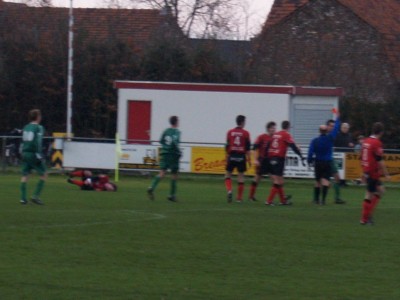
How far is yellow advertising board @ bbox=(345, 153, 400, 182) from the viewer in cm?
2867

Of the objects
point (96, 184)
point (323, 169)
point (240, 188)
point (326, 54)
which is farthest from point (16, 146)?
point (326, 54)

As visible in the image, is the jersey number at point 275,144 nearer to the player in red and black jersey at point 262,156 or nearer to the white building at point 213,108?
the player in red and black jersey at point 262,156

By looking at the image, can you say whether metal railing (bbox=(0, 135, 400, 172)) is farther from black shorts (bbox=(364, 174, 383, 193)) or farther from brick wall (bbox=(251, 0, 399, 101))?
black shorts (bbox=(364, 174, 383, 193))

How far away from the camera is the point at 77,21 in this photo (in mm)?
46125

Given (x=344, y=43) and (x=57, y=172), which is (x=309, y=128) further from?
(x=344, y=43)

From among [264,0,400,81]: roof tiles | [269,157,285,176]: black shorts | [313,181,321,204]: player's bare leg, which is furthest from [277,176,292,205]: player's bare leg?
[264,0,400,81]: roof tiles

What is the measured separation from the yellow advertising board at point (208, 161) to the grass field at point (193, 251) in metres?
9.81

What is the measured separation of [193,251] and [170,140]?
8.17 metres

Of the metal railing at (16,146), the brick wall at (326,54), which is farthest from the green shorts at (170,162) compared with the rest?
the brick wall at (326,54)

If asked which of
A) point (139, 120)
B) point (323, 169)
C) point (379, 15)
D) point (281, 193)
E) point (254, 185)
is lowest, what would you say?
point (281, 193)

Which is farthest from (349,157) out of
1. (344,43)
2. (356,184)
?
(344,43)

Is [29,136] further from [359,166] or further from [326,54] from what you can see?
[326,54]

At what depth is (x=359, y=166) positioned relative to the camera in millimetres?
28781

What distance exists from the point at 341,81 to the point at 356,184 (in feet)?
42.1
